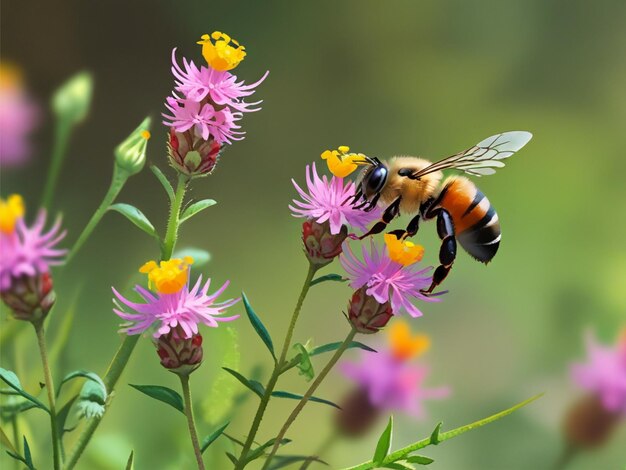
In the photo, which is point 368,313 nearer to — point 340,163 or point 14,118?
point 340,163

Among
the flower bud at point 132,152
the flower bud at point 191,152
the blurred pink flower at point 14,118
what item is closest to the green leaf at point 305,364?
the flower bud at point 191,152

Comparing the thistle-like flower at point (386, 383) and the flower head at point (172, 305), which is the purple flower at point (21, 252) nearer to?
the flower head at point (172, 305)

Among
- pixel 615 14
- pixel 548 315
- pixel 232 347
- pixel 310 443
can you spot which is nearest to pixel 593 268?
pixel 548 315

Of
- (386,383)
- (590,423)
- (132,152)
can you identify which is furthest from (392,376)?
(132,152)

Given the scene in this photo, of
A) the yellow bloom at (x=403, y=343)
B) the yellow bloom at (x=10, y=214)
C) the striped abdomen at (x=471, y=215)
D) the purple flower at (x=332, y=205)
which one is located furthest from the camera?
the yellow bloom at (x=403, y=343)

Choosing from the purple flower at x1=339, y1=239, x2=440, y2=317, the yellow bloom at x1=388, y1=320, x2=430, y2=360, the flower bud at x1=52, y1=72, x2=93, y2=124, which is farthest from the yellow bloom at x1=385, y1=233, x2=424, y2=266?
the flower bud at x1=52, y1=72, x2=93, y2=124

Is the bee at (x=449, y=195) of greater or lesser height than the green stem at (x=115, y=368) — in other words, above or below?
above

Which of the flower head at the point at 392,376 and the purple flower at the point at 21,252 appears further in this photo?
the flower head at the point at 392,376
